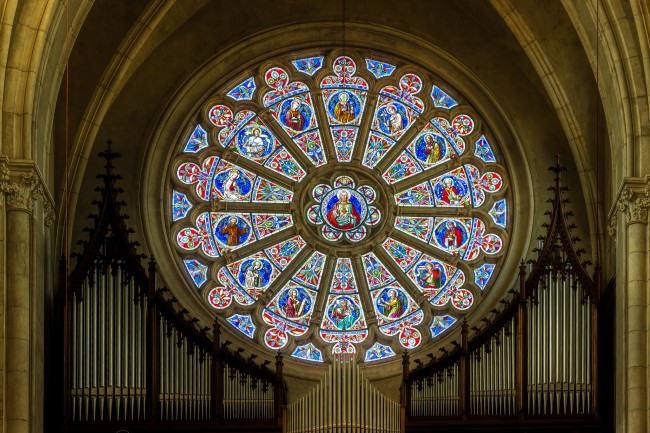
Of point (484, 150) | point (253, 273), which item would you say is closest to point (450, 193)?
point (484, 150)

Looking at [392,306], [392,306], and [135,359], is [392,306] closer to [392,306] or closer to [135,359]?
[392,306]

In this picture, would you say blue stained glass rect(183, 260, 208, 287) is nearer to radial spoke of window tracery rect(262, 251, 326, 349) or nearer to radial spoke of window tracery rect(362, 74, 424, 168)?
radial spoke of window tracery rect(262, 251, 326, 349)

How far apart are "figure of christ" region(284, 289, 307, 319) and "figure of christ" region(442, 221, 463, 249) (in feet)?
6.78

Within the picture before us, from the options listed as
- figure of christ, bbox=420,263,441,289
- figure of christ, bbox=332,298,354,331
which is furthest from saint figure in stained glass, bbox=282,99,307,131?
figure of christ, bbox=420,263,441,289

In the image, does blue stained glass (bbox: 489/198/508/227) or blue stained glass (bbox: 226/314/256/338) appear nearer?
blue stained glass (bbox: 226/314/256/338)

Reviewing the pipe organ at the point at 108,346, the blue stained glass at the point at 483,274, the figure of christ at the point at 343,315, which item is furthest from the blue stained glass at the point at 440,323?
the pipe organ at the point at 108,346

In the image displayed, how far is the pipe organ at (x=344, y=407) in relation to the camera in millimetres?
24781

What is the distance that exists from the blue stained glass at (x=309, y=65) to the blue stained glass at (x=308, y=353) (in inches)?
154

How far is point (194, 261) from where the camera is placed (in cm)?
2762

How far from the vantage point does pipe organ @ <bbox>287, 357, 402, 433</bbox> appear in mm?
24781

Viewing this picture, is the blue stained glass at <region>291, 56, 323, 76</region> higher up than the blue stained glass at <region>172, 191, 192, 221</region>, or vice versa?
the blue stained glass at <region>291, 56, 323, 76</region>

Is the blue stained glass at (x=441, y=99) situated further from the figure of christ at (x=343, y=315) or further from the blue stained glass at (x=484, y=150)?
the figure of christ at (x=343, y=315)

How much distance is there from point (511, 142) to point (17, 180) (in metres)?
8.00

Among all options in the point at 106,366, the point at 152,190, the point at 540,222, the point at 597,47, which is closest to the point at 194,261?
the point at 152,190
